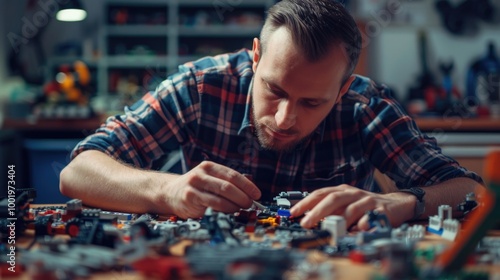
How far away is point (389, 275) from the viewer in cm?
76

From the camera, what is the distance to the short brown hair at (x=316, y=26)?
4.59 ft

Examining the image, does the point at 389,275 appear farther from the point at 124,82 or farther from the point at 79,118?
the point at 124,82

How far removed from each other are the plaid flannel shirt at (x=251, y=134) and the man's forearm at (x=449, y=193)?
0.57ft

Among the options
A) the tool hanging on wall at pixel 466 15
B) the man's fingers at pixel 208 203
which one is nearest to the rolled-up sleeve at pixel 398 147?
the man's fingers at pixel 208 203

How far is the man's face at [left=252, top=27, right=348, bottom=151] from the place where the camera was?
139 cm

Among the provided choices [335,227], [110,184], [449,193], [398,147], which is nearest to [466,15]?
[398,147]

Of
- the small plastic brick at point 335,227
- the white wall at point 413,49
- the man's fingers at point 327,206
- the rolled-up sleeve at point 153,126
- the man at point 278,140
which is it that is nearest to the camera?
the small plastic brick at point 335,227

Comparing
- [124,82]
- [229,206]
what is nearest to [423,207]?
[229,206]

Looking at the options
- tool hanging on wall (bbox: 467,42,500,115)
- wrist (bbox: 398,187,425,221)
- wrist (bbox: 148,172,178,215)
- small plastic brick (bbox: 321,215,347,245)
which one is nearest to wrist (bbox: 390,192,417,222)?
wrist (bbox: 398,187,425,221)

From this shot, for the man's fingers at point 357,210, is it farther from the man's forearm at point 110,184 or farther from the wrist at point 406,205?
the man's forearm at point 110,184

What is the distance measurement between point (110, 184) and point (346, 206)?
56 cm

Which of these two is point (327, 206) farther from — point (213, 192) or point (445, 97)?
point (445, 97)

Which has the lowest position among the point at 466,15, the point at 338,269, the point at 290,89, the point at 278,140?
the point at 338,269

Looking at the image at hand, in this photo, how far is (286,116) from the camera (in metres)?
1.39
